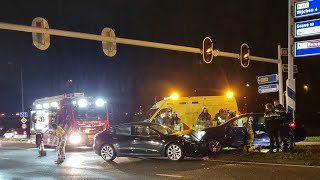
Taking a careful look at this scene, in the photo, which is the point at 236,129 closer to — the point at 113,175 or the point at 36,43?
the point at 113,175

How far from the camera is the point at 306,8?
16594mm

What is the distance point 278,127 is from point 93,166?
594cm

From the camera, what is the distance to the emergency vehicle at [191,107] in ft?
68.9

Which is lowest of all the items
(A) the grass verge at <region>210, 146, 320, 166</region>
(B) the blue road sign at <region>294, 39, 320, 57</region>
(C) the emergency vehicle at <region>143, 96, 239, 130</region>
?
(A) the grass verge at <region>210, 146, 320, 166</region>

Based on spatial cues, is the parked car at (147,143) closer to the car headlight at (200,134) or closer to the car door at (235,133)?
the car headlight at (200,134)

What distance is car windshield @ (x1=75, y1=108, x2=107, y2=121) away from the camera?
22.2 metres

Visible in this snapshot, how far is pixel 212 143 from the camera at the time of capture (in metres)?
15.8

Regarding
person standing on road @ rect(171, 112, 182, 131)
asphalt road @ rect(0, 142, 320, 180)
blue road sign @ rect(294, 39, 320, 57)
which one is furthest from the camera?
person standing on road @ rect(171, 112, 182, 131)

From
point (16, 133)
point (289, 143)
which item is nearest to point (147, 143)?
point (289, 143)

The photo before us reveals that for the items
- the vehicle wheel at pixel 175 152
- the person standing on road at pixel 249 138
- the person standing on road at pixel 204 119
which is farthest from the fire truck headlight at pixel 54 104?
the person standing on road at pixel 249 138

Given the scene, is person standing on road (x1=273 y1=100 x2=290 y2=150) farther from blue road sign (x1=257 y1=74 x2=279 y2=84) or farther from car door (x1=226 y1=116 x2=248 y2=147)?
blue road sign (x1=257 y1=74 x2=279 y2=84)

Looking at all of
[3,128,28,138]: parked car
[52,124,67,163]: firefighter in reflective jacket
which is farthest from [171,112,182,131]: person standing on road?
[3,128,28,138]: parked car

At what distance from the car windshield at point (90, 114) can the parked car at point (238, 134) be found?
8117 mm

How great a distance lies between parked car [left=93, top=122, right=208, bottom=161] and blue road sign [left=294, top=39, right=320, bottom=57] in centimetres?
491
